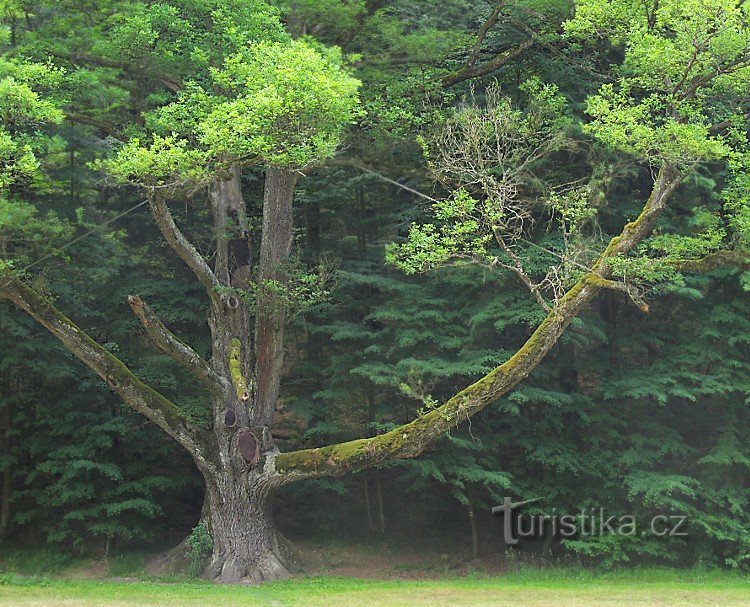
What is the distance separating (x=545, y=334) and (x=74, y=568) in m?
9.40

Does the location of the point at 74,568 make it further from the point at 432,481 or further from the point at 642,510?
the point at 642,510

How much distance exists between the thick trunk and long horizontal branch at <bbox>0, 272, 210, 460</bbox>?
0.73 meters

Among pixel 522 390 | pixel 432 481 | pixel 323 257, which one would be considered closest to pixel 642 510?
pixel 522 390

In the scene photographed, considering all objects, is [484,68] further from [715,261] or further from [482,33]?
[715,261]

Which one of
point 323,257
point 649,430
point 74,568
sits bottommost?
point 74,568

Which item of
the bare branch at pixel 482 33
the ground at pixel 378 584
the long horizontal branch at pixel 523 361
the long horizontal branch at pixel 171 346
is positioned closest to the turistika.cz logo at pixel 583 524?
the ground at pixel 378 584

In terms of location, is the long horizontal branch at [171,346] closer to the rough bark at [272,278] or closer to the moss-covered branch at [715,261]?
the rough bark at [272,278]

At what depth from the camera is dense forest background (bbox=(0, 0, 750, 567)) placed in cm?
1243

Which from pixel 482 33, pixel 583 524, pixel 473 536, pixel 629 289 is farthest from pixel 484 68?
pixel 473 536

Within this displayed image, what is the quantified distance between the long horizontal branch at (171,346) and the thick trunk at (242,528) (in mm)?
1556

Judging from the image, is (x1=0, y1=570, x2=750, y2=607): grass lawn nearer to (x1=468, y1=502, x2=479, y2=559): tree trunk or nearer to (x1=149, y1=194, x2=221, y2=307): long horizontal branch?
(x1=468, y1=502, x2=479, y2=559): tree trunk

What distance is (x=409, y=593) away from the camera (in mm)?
10211

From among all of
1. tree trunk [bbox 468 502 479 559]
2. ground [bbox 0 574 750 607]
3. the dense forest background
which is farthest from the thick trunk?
tree trunk [bbox 468 502 479 559]

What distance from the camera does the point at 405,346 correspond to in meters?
13.3
